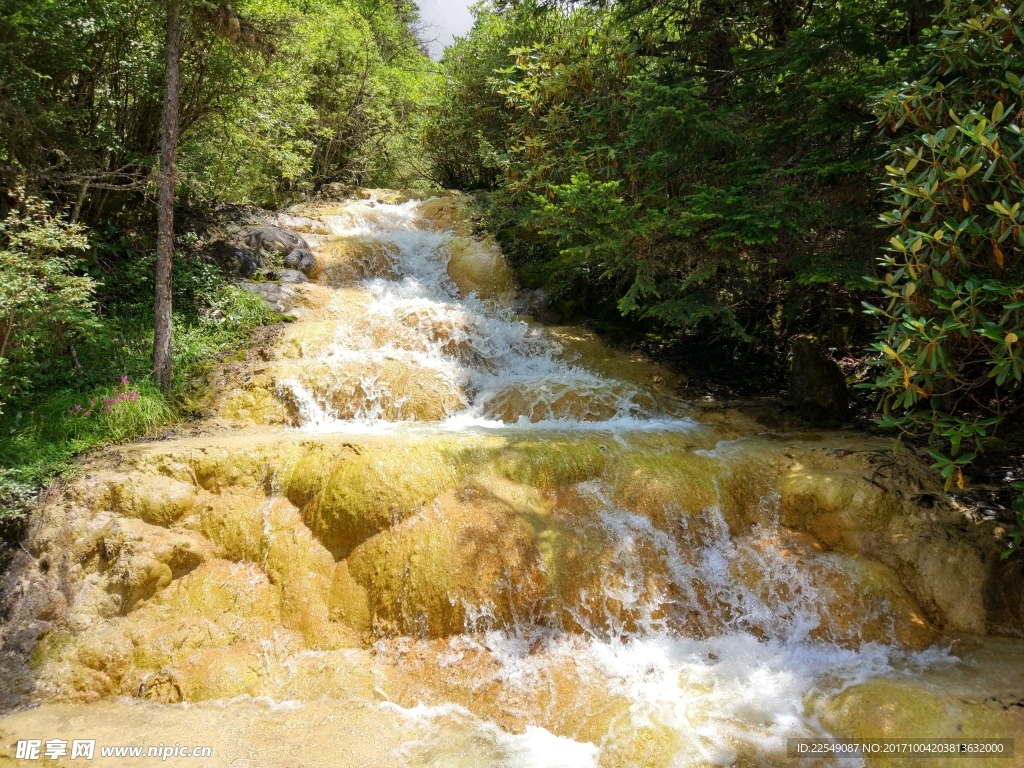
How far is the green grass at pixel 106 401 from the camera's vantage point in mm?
5633

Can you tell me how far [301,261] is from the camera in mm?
11750

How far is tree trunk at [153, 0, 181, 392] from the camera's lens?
6977 millimetres

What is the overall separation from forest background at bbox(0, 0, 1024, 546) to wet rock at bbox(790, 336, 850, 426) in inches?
26.0

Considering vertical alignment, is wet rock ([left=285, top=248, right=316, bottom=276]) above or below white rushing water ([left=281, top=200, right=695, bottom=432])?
above

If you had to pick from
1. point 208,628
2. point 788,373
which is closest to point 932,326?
point 788,373

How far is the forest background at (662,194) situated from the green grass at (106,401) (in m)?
0.03

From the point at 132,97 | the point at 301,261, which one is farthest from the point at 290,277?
the point at 132,97

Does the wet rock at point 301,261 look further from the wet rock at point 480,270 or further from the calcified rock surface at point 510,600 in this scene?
the calcified rock surface at point 510,600

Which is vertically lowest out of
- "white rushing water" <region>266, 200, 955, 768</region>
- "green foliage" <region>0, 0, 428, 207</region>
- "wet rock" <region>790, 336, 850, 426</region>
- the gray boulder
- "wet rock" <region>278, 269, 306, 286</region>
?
"white rushing water" <region>266, 200, 955, 768</region>

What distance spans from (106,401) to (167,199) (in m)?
2.77

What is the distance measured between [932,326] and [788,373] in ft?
17.7

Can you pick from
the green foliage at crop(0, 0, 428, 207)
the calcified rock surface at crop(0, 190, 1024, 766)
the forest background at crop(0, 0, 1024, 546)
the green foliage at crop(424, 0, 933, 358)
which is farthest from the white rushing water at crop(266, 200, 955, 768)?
the green foliage at crop(0, 0, 428, 207)

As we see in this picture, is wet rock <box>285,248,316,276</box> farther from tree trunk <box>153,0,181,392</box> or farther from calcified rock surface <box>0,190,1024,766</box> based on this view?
calcified rock surface <box>0,190,1024,766</box>

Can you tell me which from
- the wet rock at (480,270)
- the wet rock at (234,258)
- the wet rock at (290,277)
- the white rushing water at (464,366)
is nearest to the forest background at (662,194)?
the wet rock at (234,258)
